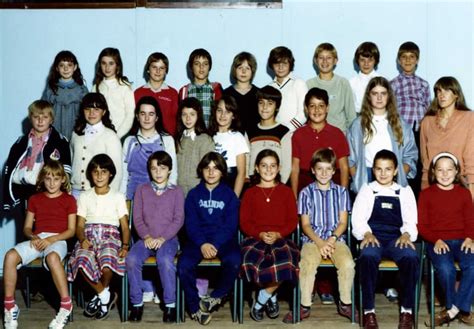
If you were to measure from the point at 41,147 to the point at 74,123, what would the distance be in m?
0.41

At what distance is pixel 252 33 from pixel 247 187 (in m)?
1.42

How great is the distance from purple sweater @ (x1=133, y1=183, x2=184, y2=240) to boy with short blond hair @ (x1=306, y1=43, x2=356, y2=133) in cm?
140

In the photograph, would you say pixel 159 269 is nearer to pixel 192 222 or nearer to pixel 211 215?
pixel 192 222

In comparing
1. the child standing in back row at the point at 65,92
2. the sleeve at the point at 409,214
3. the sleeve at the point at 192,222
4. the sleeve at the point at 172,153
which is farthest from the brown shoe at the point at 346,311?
the child standing in back row at the point at 65,92

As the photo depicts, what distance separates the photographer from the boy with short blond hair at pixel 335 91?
21.5ft

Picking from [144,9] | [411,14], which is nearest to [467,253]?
[411,14]

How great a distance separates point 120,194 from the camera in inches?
237

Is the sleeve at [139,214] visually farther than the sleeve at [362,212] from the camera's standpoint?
Yes

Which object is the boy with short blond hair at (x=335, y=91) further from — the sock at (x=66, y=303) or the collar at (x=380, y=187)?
the sock at (x=66, y=303)

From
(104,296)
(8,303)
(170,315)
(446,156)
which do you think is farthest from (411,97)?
(8,303)

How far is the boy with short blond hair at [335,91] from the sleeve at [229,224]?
3.75 ft

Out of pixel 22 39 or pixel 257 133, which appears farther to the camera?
pixel 22 39

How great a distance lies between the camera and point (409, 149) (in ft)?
20.3

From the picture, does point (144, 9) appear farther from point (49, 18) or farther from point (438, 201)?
point (438, 201)
